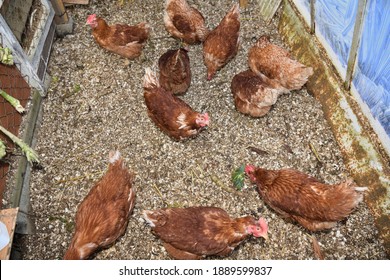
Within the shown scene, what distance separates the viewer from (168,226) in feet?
10.4

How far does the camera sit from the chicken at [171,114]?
3.75m

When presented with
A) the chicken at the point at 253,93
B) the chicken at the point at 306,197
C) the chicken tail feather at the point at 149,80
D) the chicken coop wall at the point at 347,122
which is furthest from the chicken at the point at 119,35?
the chicken at the point at 306,197

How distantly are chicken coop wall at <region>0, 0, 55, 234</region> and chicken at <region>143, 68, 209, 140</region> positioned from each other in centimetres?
129

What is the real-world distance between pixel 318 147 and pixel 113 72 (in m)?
2.60

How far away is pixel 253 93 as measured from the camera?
381 cm

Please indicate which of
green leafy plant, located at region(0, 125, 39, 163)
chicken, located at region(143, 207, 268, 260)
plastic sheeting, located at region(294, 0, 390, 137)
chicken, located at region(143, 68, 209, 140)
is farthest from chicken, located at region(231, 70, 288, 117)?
green leafy plant, located at region(0, 125, 39, 163)

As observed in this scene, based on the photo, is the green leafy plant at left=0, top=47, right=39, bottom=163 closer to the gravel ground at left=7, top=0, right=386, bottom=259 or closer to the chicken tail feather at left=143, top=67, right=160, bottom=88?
the gravel ground at left=7, top=0, right=386, bottom=259

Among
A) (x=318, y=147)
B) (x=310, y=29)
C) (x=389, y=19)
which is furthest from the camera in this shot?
(x=310, y=29)

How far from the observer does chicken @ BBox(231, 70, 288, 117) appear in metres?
3.78

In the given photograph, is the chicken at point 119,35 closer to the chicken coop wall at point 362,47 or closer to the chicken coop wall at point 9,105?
the chicken coop wall at point 9,105

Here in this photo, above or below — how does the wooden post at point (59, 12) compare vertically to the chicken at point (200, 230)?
above

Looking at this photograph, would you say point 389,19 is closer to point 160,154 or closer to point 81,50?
point 160,154

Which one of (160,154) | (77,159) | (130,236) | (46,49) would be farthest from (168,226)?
(46,49)

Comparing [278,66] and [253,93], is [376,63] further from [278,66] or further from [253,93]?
[253,93]
